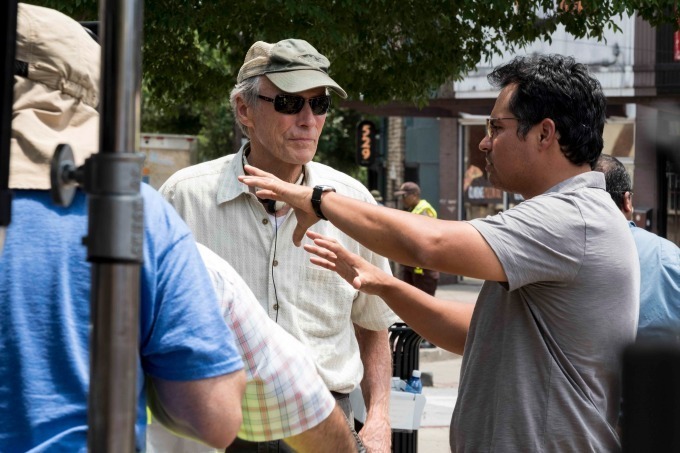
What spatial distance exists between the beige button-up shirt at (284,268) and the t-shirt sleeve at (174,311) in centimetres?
189

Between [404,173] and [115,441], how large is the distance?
3258cm

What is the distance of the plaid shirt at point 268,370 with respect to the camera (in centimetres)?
231

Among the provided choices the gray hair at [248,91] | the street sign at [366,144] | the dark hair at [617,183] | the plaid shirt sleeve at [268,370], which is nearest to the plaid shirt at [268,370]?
the plaid shirt sleeve at [268,370]

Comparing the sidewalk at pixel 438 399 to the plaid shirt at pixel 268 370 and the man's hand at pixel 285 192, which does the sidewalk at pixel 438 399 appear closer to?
the man's hand at pixel 285 192

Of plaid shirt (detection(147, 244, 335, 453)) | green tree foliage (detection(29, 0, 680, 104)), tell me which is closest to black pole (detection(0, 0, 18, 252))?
plaid shirt (detection(147, 244, 335, 453))

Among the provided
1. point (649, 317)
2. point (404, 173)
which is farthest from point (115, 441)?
point (404, 173)

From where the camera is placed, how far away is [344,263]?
139 inches

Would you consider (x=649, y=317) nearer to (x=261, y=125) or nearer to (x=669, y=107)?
(x=261, y=125)

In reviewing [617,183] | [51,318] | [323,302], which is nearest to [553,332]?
[323,302]

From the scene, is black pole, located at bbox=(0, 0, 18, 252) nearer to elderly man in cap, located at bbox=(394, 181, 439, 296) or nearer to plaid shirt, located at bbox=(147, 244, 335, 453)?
plaid shirt, located at bbox=(147, 244, 335, 453)

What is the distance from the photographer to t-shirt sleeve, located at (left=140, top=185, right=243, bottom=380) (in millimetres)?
1972

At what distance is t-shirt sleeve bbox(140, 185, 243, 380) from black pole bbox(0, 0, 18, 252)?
47 cm

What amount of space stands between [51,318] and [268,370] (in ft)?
1.82

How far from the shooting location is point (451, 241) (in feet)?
9.93
